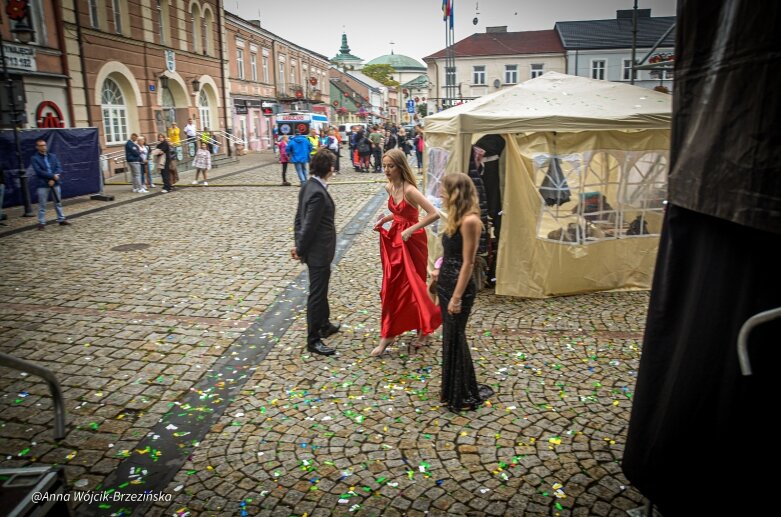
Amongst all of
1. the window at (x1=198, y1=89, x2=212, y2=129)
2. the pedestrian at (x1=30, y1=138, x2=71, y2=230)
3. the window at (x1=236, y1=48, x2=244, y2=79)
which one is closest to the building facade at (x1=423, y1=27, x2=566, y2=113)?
the window at (x1=236, y1=48, x2=244, y2=79)

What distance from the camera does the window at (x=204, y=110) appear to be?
30.0 metres

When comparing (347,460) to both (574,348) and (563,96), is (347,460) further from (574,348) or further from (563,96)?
(563,96)

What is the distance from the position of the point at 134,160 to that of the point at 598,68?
47.1 m

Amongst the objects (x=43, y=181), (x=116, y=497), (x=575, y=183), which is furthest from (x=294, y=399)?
(x=43, y=181)

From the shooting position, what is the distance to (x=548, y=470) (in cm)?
364

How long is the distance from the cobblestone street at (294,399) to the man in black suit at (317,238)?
1.07 feet

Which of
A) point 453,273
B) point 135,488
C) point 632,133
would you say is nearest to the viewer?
point 135,488

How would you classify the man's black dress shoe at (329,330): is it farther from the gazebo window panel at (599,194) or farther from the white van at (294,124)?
the white van at (294,124)

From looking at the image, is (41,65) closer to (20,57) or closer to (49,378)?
(20,57)

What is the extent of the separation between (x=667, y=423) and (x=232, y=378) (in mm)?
3809

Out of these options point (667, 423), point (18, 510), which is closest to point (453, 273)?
point (667, 423)

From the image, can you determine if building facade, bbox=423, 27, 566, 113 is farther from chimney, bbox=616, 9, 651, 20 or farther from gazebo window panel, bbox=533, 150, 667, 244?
gazebo window panel, bbox=533, 150, 667, 244

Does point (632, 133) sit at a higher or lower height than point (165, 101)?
Answer: lower

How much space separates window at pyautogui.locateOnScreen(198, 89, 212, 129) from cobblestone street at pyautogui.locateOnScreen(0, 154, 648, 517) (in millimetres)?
23259
